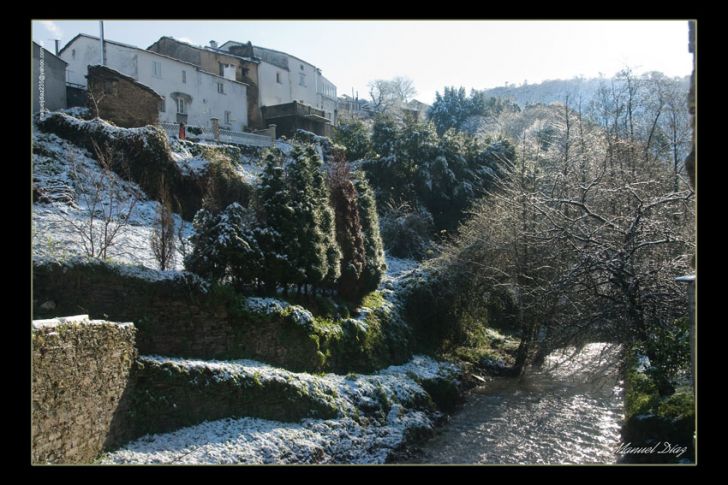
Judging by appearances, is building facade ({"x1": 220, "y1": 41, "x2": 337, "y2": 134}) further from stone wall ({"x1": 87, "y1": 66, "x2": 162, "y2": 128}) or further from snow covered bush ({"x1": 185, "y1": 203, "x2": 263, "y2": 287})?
snow covered bush ({"x1": 185, "y1": 203, "x2": 263, "y2": 287})

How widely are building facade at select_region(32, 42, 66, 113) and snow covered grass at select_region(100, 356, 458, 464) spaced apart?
1613cm

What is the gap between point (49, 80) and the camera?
78.5 feet

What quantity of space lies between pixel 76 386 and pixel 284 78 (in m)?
34.9

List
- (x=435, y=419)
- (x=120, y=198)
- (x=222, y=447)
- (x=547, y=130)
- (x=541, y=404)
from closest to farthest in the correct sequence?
(x=222, y=447)
(x=435, y=419)
(x=541, y=404)
(x=120, y=198)
(x=547, y=130)

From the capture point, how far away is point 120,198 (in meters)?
17.9

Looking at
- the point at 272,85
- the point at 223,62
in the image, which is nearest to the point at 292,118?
the point at 272,85

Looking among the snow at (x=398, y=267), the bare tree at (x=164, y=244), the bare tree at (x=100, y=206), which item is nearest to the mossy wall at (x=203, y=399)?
the bare tree at (x=164, y=244)

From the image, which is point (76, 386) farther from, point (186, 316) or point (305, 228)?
point (305, 228)

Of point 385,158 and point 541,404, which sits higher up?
point 385,158

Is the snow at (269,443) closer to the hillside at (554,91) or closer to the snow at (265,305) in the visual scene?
the snow at (265,305)
